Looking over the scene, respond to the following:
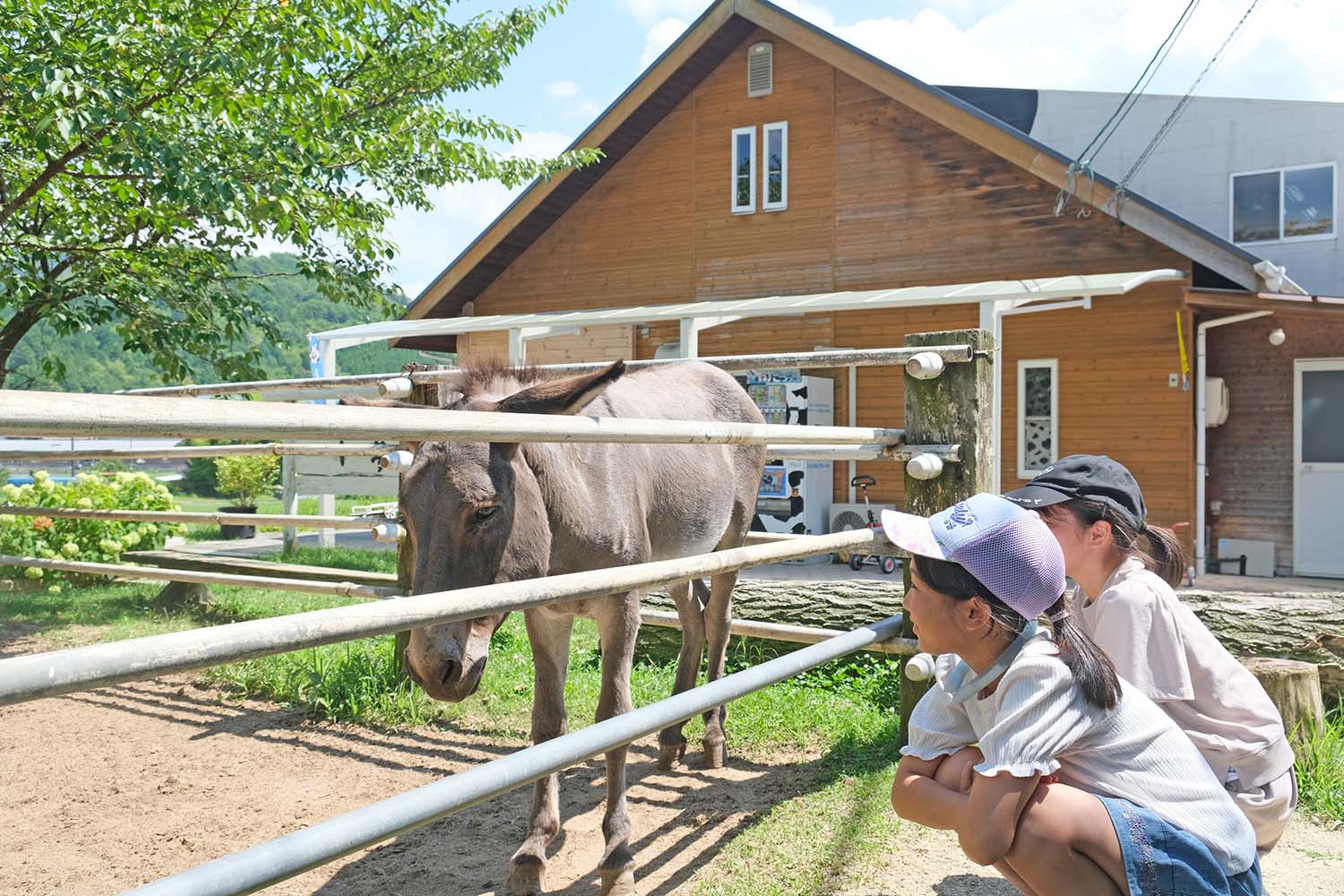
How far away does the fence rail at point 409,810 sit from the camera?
4.12 ft

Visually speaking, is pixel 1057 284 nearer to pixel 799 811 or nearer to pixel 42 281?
pixel 799 811

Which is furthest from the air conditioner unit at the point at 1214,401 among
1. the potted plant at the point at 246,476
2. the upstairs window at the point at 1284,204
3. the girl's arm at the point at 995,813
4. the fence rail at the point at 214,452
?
the potted plant at the point at 246,476

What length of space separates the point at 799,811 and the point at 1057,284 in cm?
819

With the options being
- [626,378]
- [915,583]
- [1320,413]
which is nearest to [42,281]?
[626,378]

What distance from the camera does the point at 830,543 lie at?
312 centimetres

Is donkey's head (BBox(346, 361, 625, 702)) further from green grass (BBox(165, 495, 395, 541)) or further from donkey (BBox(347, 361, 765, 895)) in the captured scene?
green grass (BBox(165, 495, 395, 541))

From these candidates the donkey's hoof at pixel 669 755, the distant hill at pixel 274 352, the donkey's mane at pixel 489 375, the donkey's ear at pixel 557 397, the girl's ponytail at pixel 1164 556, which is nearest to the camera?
the donkey's ear at pixel 557 397

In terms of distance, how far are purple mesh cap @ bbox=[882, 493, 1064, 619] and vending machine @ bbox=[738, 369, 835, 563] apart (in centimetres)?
1127

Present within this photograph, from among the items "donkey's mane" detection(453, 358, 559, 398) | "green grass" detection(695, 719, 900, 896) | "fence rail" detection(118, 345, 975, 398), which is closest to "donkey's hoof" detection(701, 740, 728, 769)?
"green grass" detection(695, 719, 900, 896)

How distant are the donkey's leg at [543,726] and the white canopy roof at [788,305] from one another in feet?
26.1

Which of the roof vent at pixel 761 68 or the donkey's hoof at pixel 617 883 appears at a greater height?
the roof vent at pixel 761 68

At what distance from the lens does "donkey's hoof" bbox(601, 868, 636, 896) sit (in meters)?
3.36

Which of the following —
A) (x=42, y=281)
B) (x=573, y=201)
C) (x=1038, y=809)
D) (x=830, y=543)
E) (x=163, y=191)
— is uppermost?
(x=573, y=201)

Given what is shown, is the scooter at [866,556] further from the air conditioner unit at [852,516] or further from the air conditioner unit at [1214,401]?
the air conditioner unit at [1214,401]
